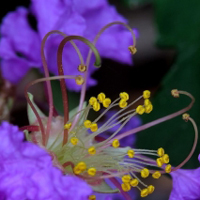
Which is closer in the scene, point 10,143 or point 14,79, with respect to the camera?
point 10,143

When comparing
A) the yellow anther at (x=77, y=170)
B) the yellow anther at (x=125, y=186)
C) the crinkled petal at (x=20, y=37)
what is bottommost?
the yellow anther at (x=125, y=186)

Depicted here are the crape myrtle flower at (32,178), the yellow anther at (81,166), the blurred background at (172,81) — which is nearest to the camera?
the crape myrtle flower at (32,178)

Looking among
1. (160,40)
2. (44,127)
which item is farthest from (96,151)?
(160,40)

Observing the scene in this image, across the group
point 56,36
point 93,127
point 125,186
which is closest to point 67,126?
point 93,127

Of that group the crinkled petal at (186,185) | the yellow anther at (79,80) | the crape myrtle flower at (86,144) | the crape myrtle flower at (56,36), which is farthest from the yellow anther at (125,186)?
the crape myrtle flower at (56,36)

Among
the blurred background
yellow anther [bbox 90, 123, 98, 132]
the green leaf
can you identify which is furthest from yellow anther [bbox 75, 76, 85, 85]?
the green leaf

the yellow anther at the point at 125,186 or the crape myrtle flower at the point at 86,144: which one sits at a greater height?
the crape myrtle flower at the point at 86,144

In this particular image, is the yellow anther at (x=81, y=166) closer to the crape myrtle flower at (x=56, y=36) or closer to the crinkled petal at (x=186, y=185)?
the crinkled petal at (x=186, y=185)

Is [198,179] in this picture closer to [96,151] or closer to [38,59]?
[96,151]

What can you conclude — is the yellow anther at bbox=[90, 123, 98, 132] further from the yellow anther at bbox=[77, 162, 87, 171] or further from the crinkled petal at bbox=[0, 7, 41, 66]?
the crinkled petal at bbox=[0, 7, 41, 66]
